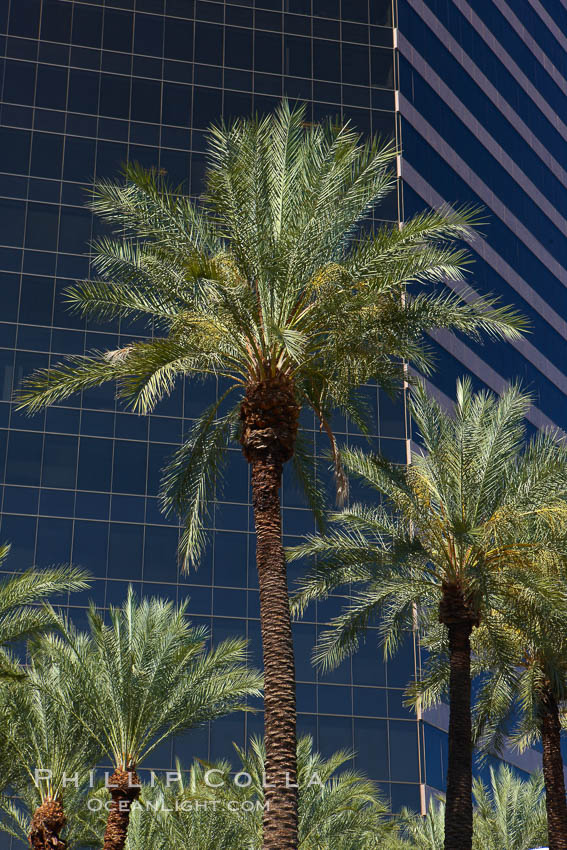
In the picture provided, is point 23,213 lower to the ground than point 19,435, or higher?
higher

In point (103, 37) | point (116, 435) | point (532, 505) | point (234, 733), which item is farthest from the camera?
point (103, 37)

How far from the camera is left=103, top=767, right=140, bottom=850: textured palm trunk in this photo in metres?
25.5

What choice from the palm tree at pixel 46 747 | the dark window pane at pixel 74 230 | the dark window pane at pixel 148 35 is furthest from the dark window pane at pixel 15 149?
the palm tree at pixel 46 747

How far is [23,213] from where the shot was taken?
54.2 m

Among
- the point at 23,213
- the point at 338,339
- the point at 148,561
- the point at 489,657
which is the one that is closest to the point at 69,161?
the point at 23,213

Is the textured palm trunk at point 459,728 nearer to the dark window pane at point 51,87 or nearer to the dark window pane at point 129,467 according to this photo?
the dark window pane at point 129,467

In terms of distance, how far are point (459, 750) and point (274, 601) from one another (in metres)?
5.93

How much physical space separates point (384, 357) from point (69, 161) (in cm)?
3695

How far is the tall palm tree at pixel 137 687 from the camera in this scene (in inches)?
1037

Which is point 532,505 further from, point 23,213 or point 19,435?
point 23,213

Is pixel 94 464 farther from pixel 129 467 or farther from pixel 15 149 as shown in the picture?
pixel 15 149

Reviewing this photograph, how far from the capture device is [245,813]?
30828 millimetres

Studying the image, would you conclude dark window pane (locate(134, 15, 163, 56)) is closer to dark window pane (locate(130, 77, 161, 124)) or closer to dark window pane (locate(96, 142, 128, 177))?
dark window pane (locate(130, 77, 161, 124))

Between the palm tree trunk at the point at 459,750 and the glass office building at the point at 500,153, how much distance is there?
101ft
